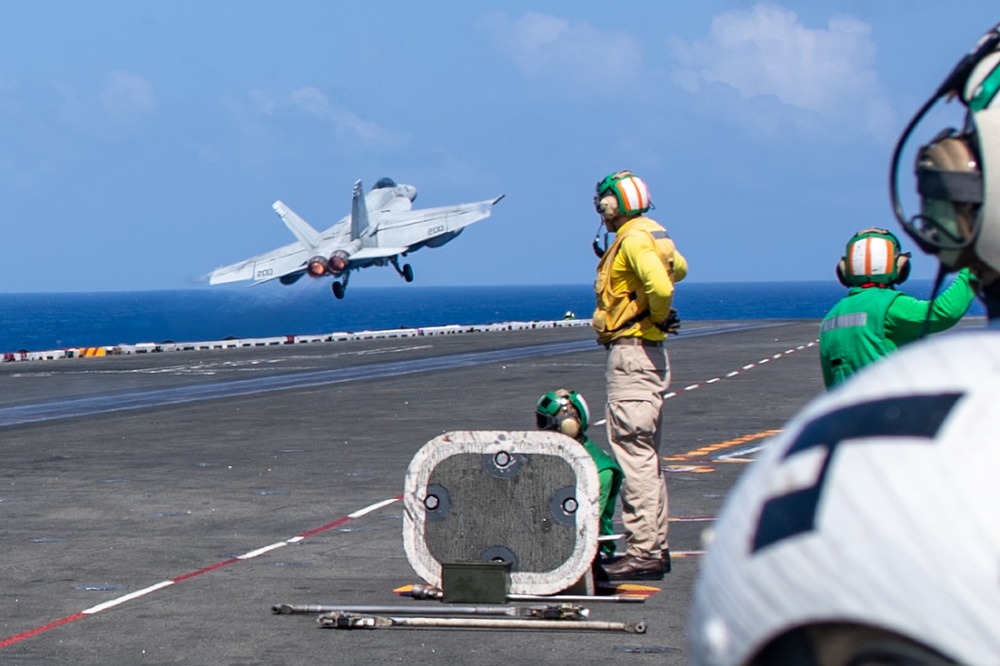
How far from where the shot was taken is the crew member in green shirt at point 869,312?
7.51m

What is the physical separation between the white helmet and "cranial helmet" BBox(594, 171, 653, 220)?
6.56 metres

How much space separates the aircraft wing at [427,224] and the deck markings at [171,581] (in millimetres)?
53605

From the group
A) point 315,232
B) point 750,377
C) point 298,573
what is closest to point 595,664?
point 298,573

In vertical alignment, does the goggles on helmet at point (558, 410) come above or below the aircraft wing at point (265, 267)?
below

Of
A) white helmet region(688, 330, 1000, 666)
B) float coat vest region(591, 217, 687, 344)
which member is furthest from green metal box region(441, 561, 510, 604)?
white helmet region(688, 330, 1000, 666)

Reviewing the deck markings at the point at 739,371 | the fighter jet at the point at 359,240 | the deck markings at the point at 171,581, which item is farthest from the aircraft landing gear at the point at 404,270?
the deck markings at the point at 171,581

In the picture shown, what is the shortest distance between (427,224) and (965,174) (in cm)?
6341

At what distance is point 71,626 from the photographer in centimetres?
744

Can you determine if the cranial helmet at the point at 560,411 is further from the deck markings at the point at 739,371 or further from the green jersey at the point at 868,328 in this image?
the deck markings at the point at 739,371

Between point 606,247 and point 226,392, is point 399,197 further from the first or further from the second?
point 606,247

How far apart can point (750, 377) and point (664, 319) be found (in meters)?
19.9

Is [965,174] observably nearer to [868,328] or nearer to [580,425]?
[868,328]

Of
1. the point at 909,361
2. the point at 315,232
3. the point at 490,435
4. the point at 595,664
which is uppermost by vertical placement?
the point at 315,232

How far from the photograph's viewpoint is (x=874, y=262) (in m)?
7.70
